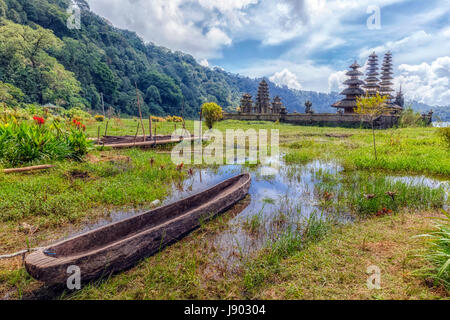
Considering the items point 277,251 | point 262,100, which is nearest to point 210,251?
point 277,251

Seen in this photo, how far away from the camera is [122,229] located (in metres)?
3.45

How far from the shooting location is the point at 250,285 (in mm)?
2711

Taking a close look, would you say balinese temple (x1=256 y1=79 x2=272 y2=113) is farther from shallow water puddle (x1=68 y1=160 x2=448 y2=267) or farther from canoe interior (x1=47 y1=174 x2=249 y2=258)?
canoe interior (x1=47 y1=174 x2=249 y2=258)

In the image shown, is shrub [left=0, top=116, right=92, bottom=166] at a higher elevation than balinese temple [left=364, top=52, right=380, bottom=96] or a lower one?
lower

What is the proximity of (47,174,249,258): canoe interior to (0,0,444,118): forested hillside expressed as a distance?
9960 mm

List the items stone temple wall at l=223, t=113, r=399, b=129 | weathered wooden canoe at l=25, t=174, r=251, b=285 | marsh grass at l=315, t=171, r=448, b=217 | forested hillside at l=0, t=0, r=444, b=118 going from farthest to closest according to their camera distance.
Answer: forested hillside at l=0, t=0, r=444, b=118 → stone temple wall at l=223, t=113, r=399, b=129 → marsh grass at l=315, t=171, r=448, b=217 → weathered wooden canoe at l=25, t=174, r=251, b=285

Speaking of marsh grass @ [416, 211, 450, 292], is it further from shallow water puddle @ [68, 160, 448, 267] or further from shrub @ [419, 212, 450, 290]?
shallow water puddle @ [68, 160, 448, 267]

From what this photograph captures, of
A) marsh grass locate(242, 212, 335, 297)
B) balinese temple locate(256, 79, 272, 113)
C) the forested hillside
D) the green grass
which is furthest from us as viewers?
balinese temple locate(256, 79, 272, 113)

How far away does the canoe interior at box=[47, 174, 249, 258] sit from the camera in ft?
8.85

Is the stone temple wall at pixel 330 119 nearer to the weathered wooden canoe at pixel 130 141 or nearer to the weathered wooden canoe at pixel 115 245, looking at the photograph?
the weathered wooden canoe at pixel 130 141

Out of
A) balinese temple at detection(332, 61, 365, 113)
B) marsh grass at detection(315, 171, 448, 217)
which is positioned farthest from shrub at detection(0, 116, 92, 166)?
balinese temple at detection(332, 61, 365, 113)

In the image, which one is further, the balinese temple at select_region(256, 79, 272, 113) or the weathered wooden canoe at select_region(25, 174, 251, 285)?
the balinese temple at select_region(256, 79, 272, 113)

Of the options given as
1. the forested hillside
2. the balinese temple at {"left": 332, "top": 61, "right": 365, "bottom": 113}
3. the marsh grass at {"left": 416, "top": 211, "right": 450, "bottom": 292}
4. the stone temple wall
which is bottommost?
the marsh grass at {"left": 416, "top": 211, "right": 450, "bottom": 292}

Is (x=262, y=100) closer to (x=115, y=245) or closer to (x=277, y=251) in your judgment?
(x=277, y=251)
